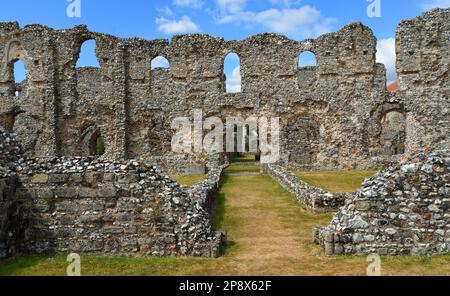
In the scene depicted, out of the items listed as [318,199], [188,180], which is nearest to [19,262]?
[318,199]

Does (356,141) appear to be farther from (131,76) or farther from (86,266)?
(86,266)

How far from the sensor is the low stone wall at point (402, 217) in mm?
7848

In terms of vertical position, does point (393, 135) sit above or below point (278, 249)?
above

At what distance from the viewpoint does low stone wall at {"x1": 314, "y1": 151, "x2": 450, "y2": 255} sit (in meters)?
7.85

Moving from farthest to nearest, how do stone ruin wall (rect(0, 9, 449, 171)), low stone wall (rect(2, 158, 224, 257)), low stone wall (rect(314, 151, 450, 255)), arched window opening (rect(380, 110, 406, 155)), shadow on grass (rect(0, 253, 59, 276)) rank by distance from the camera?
arched window opening (rect(380, 110, 406, 155)), stone ruin wall (rect(0, 9, 449, 171)), low stone wall (rect(2, 158, 224, 257)), low stone wall (rect(314, 151, 450, 255)), shadow on grass (rect(0, 253, 59, 276))

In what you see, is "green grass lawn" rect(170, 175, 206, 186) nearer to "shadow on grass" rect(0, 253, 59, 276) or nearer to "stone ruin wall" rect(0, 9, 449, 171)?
"stone ruin wall" rect(0, 9, 449, 171)

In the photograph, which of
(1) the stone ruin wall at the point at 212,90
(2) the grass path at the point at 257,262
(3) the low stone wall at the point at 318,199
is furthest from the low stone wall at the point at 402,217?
(1) the stone ruin wall at the point at 212,90

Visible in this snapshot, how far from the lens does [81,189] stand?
8.52 metres

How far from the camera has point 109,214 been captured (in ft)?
→ 27.7

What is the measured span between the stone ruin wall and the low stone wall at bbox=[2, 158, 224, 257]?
20376mm

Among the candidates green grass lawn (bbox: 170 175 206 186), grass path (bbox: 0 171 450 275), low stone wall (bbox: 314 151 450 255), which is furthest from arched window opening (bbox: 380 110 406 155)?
low stone wall (bbox: 314 151 450 255)

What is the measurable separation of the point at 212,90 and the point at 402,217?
76.8 ft

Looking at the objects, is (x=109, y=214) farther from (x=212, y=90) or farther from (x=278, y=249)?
(x=212, y=90)

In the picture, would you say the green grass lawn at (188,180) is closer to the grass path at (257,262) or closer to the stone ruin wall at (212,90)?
the stone ruin wall at (212,90)
